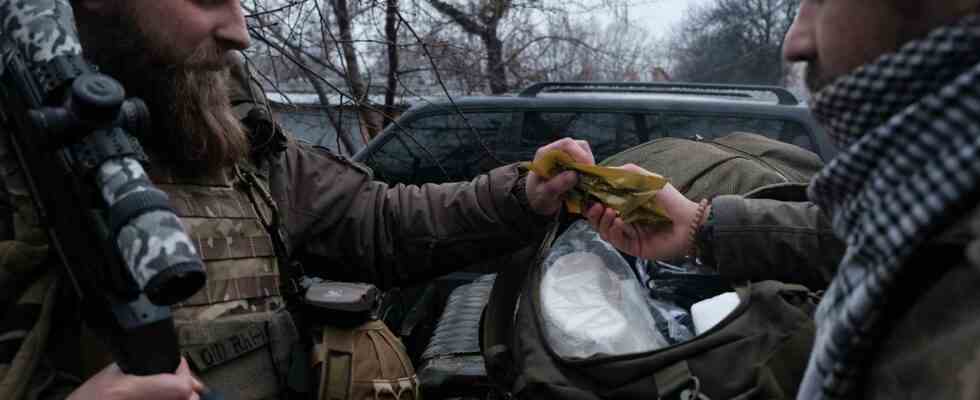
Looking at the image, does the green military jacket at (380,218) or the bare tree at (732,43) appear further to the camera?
the bare tree at (732,43)

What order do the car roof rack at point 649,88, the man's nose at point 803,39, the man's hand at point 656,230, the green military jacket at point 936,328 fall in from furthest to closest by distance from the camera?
the car roof rack at point 649,88 < the man's hand at point 656,230 < the man's nose at point 803,39 < the green military jacket at point 936,328

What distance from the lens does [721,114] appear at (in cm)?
412

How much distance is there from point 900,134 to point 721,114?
3.47m

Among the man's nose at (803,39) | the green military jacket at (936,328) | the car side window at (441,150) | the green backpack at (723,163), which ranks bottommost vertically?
the car side window at (441,150)

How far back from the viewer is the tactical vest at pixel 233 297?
1.76 metres

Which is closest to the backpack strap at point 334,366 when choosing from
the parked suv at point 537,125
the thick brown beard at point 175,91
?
the thick brown beard at point 175,91

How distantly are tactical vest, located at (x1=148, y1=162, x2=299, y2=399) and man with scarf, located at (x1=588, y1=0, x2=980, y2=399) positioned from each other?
4.40 feet

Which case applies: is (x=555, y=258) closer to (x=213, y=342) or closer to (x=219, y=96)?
(x=213, y=342)

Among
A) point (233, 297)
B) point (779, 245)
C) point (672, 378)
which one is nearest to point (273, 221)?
point (233, 297)

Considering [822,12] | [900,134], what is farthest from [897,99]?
[822,12]

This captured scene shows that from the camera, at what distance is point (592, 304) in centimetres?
172

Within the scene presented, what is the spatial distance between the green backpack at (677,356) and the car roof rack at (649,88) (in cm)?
275

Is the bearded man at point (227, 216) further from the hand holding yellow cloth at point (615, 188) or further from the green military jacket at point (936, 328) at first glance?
the green military jacket at point (936, 328)

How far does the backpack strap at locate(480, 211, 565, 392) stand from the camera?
1758 mm
